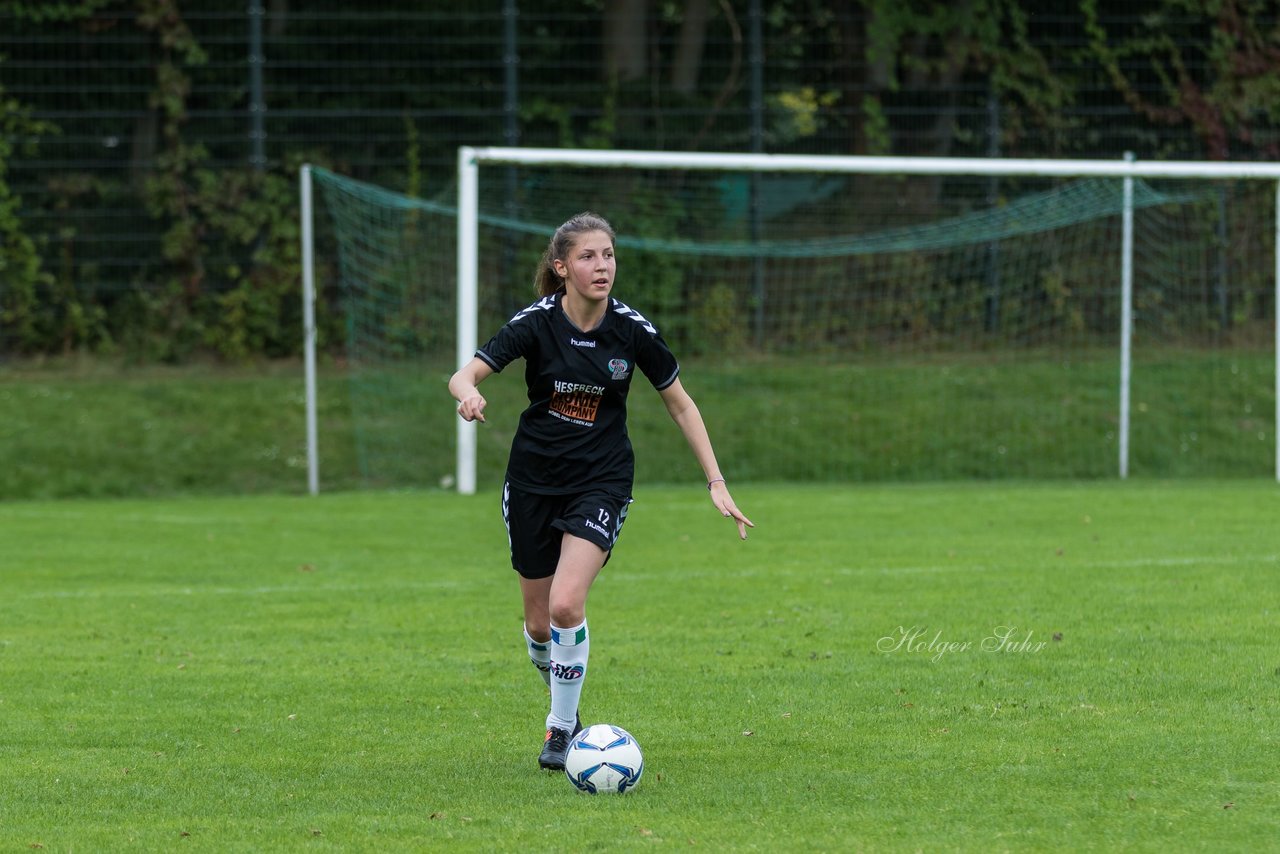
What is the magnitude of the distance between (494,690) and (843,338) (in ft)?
36.5

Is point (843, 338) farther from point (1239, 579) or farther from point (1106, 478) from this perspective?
point (1239, 579)

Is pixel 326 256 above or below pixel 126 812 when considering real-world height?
above

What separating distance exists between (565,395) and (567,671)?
103 centimetres

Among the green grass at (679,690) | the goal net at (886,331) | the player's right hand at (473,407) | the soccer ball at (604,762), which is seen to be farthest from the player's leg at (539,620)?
the goal net at (886,331)

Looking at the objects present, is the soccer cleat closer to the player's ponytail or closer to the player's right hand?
the player's right hand

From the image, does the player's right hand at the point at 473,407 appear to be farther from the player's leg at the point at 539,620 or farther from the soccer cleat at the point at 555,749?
the soccer cleat at the point at 555,749

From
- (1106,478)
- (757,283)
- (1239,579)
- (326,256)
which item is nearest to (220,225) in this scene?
(326,256)

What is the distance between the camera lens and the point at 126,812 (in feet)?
17.8

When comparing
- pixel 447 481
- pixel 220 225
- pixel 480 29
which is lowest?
pixel 447 481

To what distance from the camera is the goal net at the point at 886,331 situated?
17.4 metres

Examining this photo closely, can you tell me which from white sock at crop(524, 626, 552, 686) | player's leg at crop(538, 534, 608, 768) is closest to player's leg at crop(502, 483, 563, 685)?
player's leg at crop(538, 534, 608, 768)

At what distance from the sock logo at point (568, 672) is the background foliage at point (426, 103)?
558 inches

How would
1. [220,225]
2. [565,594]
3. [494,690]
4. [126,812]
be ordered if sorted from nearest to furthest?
[126,812] → [565,594] → [494,690] → [220,225]

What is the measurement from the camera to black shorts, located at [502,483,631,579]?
6012 millimetres
